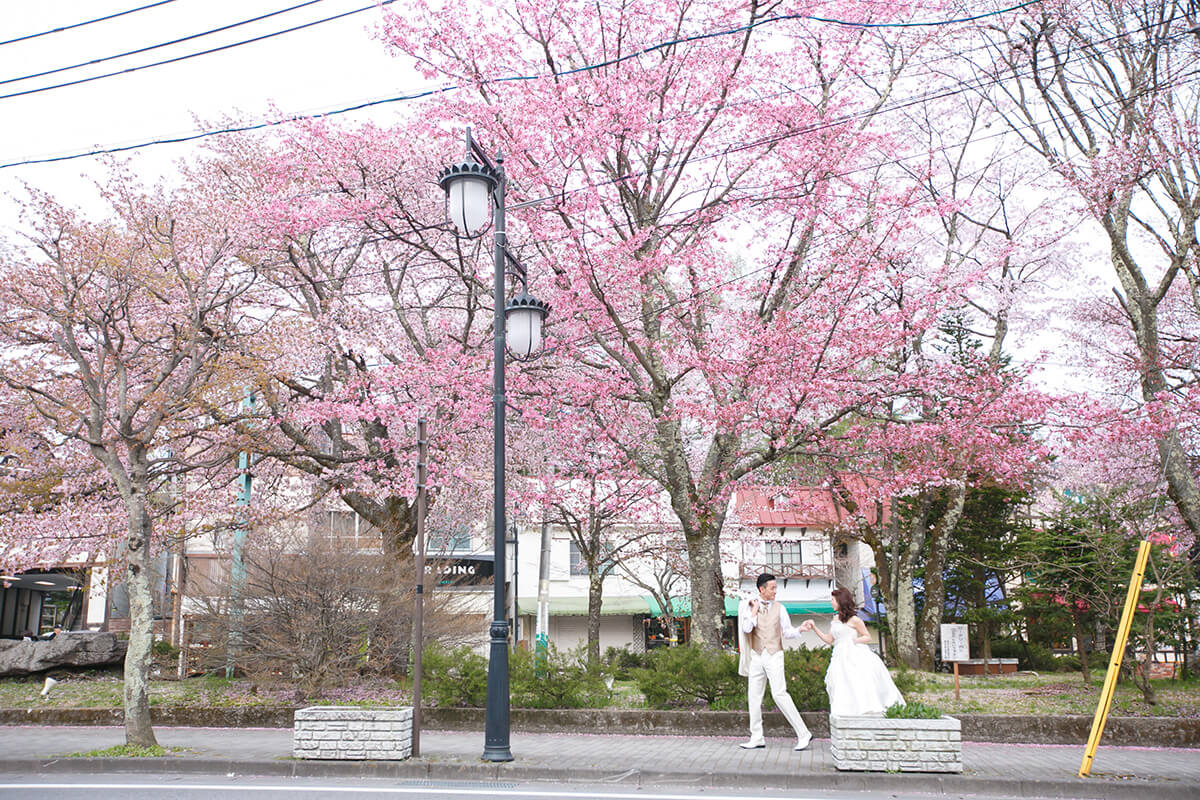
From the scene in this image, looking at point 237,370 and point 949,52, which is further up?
point 949,52

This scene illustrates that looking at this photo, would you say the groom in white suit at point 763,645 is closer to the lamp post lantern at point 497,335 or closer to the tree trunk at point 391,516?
the lamp post lantern at point 497,335

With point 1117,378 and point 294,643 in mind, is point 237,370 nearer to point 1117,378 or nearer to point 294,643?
point 294,643

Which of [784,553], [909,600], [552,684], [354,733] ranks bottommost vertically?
[354,733]

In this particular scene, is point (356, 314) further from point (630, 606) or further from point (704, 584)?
point (630, 606)

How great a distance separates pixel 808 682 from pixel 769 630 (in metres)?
2.23

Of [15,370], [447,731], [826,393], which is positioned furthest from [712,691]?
[15,370]

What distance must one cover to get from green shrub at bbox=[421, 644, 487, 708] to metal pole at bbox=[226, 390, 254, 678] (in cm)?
417

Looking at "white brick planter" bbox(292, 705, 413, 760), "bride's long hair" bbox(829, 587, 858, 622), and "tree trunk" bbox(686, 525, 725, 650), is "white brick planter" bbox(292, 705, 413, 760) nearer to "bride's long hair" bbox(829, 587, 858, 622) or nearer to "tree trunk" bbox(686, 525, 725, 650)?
"bride's long hair" bbox(829, 587, 858, 622)

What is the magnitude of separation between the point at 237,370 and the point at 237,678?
6152mm

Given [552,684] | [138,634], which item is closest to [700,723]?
[552,684]

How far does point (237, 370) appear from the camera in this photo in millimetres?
16641

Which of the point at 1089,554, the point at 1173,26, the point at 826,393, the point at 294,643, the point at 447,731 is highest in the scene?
the point at 1173,26

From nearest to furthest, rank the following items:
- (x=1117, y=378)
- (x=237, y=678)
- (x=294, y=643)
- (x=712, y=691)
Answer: (x=712, y=691)
(x=294, y=643)
(x=237, y=678)
(x=1117, y=378)

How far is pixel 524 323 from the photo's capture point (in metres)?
10.8
